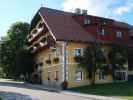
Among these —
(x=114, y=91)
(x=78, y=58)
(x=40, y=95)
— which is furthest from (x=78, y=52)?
(x=40, y=95)

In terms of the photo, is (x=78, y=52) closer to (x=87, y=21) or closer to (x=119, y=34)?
(x=87, y=21)

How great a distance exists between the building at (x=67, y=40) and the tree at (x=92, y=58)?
2.80 ft

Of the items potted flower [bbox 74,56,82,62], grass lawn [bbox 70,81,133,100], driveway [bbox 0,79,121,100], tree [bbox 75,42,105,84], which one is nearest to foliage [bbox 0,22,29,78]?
potted flower [bbox 74,56,82,62]

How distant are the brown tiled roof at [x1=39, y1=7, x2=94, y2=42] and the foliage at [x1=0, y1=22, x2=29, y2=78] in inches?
388

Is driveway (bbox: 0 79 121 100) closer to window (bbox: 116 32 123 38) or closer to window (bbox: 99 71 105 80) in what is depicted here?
window (bbox: 99 71 105 80)

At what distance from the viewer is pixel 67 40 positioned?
3772cm

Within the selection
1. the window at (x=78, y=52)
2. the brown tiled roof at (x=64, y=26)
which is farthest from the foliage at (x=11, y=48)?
the window at (x=78, y=52)

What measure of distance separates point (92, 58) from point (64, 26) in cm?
614

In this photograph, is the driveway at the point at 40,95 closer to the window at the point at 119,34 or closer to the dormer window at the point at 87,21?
the dormer window at the point at 87,21

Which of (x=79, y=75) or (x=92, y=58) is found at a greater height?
(x=92, y=58)

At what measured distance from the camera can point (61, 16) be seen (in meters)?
44.2

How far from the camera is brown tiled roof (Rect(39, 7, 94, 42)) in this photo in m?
38.7

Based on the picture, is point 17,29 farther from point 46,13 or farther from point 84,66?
point 84,66

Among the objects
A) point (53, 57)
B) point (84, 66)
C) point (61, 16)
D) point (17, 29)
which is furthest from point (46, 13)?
point (17, 29)
